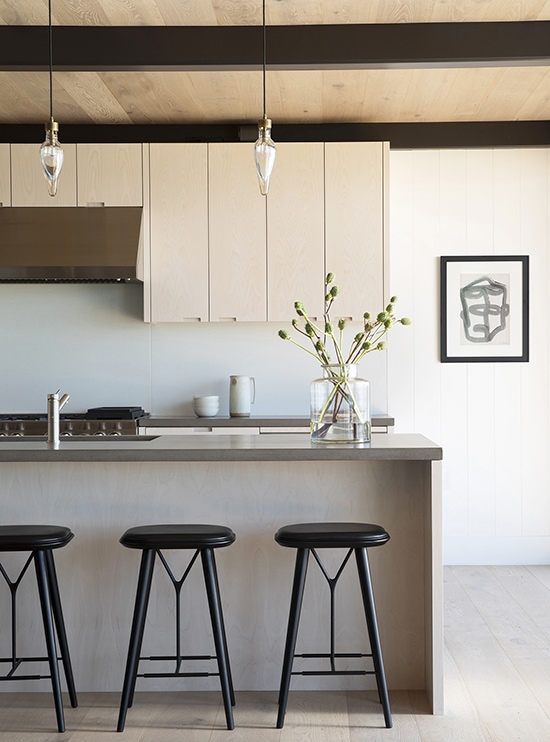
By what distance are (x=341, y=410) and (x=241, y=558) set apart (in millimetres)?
681

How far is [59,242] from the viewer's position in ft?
15.8

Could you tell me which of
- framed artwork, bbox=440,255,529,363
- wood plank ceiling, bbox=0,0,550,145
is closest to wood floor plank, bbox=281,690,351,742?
wood plank ceiling, bbox=0,0,550,145

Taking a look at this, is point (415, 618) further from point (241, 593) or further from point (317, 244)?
point (317, 244)

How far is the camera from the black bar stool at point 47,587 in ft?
8.88

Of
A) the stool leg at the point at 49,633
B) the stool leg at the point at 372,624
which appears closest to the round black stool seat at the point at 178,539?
the stool leg at the point at 49,633

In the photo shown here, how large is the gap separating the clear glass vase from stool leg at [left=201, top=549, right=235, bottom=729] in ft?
2.00

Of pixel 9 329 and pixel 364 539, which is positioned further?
pixel 9 329

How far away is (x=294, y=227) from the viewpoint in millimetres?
4922

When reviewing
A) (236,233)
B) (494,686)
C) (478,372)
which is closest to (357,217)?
(236,233)

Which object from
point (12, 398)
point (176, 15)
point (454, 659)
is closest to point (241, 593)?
point (454, 659)

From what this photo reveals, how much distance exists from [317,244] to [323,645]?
254 centimetres

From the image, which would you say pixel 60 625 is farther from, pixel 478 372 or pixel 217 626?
pixel 478 372

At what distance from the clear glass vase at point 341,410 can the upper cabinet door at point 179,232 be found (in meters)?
1.99

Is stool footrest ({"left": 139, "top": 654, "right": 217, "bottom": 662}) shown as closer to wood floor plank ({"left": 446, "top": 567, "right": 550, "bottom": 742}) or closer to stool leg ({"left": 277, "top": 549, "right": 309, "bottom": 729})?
stool leg ({"left": 277, "top": 549, "right": 309, "bottom": 729})
